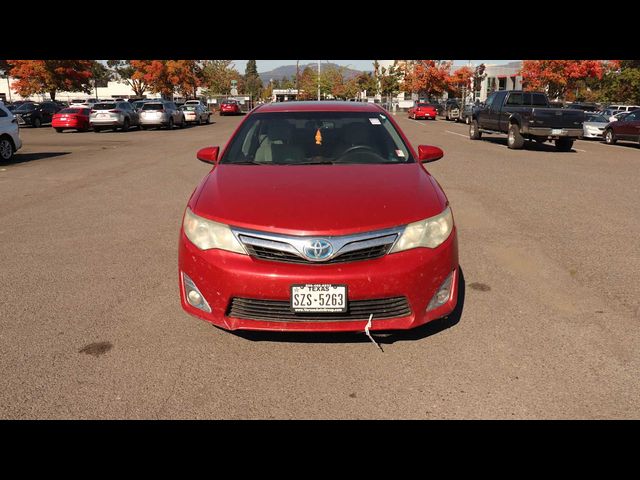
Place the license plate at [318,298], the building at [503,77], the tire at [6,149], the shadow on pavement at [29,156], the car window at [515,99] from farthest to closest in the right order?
the building at [503,77]
the car window at [515,99]
the shadow on pavement at [29,156]
the tire at [6,149]
the license plate at [318,298]

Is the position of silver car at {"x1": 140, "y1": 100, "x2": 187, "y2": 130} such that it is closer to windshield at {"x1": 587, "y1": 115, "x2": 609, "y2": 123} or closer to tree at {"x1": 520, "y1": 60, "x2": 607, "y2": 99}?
windshield at {"x1": 587, "y1": 115, "x2": 609, "y2": 123}

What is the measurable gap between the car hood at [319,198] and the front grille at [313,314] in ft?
1.45

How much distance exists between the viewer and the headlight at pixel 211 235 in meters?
3.27

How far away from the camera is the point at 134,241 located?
6.25 m

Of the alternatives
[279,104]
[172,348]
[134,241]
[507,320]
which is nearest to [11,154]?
[134,241]

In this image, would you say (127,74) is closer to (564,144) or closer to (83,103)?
(83,103)

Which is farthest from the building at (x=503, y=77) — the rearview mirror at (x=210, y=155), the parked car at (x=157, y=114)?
Result: the rearview mirror at (x=210, y=155)

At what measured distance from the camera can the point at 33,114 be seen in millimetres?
34812

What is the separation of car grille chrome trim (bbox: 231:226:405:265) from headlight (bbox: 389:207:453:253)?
0.05m

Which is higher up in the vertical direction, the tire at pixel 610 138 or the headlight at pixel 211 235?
the headlight at pixel 211 235

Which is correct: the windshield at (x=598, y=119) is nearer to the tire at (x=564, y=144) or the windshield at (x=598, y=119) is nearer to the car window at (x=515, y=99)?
the tire at (x=564, y=144)

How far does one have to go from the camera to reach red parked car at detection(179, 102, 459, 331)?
313 centimetres

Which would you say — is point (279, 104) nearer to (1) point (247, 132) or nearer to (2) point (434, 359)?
(1) point (247, 132)

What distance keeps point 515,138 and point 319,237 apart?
1630cm
